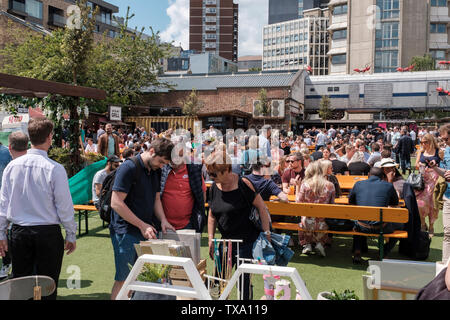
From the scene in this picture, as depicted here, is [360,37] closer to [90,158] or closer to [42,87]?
[90,158]

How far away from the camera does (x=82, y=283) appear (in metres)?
4.84

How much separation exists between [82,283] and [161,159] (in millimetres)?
2389

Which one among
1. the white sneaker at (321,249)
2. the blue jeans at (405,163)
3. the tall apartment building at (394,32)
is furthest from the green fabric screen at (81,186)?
the tall apartment building at (394,32)

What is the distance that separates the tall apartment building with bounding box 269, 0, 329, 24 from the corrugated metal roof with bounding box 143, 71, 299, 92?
87389mm

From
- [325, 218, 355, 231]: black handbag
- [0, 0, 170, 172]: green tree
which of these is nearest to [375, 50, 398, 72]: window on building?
[0, 0, 170, 172]: green tree

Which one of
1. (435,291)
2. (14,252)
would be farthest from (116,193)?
(435,291)

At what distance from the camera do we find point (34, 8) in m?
49.5

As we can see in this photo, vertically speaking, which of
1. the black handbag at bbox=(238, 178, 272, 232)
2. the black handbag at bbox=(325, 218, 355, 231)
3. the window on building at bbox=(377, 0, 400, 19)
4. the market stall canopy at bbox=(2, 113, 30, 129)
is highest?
the window on building at bbox=(377, 0, 400, 19)

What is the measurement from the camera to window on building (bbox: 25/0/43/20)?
159 ft

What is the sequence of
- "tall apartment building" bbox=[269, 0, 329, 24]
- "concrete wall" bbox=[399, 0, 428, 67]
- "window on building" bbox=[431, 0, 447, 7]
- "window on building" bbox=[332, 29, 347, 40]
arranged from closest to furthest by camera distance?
"concrete wall" bbox=[399, 0, 428, 67] < "window on building" bbox=[431, 0, 447, 7] < "window on building" bbox=[332, 29, 347, 40] < "tall apartment building" bbox=[269, 0, 329, 24]

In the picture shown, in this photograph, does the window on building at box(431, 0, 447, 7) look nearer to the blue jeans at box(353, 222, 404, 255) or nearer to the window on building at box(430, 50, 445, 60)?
the window on building at box(430, 50, 445, 60)

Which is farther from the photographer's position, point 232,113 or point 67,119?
point 232,113

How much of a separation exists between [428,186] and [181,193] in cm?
523

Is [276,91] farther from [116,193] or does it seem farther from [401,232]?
[116,193]
